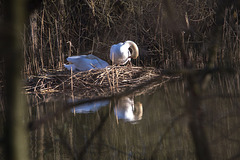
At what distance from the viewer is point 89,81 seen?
4.18 metres

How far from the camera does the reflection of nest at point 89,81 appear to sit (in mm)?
3893

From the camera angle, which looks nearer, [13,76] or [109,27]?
[13,76]

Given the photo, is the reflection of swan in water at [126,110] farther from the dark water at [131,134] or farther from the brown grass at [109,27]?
the brown grass at [109,27]

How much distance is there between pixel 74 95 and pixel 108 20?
2.41 meters

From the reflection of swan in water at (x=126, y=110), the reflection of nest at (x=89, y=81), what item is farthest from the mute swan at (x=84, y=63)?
the reflection of swan in water at (x=126, y=110)

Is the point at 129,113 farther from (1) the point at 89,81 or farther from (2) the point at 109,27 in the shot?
(2) the point at 109,27

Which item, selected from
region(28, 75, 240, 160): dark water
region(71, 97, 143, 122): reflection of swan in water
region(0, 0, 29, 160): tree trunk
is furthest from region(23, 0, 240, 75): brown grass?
region(0, 0, 29, 160): tree trunk

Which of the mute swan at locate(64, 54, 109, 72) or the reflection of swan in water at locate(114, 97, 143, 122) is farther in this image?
the mute swan at locate(64, 54, 109, 72)

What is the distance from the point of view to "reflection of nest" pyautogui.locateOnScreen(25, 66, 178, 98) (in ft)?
12.8

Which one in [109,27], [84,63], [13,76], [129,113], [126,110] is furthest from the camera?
[109,27]

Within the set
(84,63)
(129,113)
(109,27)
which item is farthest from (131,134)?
(109,27)

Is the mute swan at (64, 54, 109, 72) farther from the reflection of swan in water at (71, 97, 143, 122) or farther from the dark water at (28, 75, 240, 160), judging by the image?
the dark water at (28, 75, 240, 160)

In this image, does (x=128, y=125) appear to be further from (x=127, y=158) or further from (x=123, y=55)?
(x=123, y=55)

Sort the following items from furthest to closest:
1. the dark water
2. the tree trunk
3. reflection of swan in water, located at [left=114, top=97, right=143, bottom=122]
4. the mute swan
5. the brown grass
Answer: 1. the brown grass
2. the mute swan
3. reflection of swan in water, located at [left=114, top=97, right=143, bottom=122]
4. the dark water
5. the tree trunk
